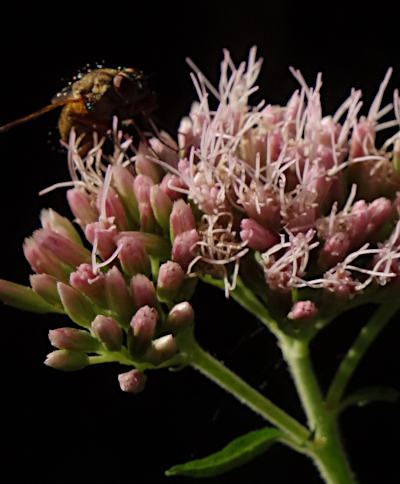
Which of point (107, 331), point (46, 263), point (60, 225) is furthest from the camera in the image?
point (60, 225)

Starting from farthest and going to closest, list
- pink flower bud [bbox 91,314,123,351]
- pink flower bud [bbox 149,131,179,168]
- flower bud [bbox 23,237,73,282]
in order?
pink flower bud [bbox 149,131,179,168]
flower bud [bbox 23,237,73,282]
pink flower bud [bbox 91,314,123,351]

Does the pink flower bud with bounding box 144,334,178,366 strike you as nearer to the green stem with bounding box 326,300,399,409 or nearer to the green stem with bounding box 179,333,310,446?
the green stem with bounding box 179,333,310,446

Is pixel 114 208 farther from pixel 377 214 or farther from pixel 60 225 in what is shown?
pixel 377 214

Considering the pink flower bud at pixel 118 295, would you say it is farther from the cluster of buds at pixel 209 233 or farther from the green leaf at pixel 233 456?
the green leaf at pixel 233 456

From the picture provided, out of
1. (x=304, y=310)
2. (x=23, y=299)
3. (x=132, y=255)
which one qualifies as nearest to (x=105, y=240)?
(x=132, y=255)

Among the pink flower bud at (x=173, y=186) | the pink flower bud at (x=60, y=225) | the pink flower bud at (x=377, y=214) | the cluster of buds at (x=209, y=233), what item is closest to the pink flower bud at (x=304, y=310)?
the cluster of buds at (x=209, y=233)

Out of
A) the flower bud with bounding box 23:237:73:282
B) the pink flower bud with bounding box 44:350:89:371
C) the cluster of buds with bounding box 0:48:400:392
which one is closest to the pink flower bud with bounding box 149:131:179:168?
the cluster of buds with bounding box 0:48:400:392
